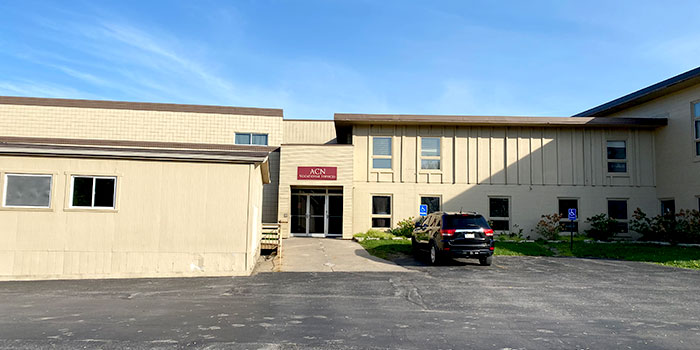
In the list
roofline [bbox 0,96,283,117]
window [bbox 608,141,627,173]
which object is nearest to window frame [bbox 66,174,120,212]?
roofline [bbox 0,96,283,117]

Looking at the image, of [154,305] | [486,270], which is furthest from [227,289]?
[486,270]

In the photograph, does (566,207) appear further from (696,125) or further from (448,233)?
(448,233)

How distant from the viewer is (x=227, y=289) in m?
10.4

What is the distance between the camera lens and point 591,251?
18766 millimetres

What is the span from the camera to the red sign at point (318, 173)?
22.7 m

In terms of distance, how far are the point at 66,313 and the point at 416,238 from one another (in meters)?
11.8

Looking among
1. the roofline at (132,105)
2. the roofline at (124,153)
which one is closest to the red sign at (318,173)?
the roofline at (132,105)

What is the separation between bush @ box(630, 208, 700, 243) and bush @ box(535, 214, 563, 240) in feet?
12.0

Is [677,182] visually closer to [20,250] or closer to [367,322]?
[367,322]

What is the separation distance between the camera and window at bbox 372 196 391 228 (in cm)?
2319

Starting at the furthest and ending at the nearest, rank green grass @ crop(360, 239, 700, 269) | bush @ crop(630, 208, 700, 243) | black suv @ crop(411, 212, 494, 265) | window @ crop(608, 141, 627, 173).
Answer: window @ crop(608, 141, 627, 173), bush @ crop(630, 208, 700, 243), green grass @ crop(360, 239, 700, 269), black suv @ crop(411, 212, 494, 265)

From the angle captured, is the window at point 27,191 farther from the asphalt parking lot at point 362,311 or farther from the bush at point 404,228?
the bush at point 404,228

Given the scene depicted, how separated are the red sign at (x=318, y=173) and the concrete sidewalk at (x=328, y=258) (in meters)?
3.31

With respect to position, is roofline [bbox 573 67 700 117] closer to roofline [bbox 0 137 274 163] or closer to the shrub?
the shrub
